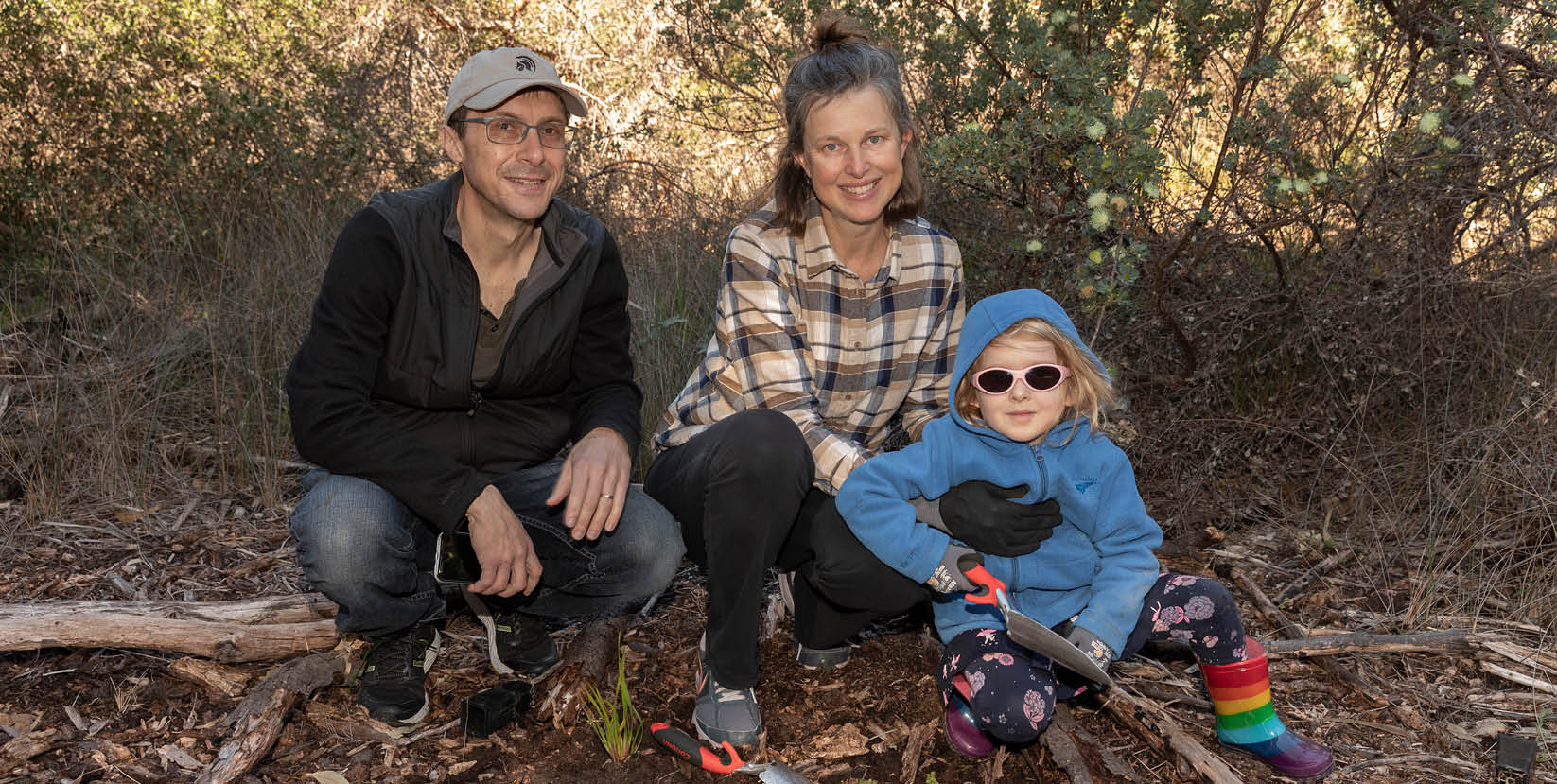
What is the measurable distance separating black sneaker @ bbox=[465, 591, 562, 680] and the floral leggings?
50.6 inches

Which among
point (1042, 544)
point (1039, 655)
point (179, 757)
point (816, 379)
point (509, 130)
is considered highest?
point (509, 130)

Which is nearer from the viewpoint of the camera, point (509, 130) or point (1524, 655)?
point (509, 130)

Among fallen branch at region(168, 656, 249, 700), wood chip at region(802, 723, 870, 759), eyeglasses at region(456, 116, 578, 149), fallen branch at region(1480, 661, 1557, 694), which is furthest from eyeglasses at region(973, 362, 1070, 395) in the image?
fallen branch at region(168, 656, 249, 700)

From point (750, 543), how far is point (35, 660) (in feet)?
7.43

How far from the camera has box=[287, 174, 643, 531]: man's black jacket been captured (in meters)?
2.82

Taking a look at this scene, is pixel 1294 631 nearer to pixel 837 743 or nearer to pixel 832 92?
pixel 837 743

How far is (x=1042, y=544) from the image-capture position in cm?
275

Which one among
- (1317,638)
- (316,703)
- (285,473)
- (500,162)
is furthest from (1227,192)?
(285,473)

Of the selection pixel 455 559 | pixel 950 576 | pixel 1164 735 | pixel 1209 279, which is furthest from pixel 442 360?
pixel 1209 279

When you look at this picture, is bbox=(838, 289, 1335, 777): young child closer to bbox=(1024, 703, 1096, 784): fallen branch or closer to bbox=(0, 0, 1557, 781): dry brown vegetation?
bbox=(1024, 703, 1096, 784): fallen branch

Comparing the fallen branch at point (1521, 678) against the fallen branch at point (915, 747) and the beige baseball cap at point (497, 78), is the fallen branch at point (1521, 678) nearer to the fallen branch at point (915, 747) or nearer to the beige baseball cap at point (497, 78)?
the fallen branch at point (915, 747)

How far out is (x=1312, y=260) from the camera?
454 centimetres

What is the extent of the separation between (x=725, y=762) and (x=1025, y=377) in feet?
4.10

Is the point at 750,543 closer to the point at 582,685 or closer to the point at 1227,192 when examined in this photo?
the point at 582,685
